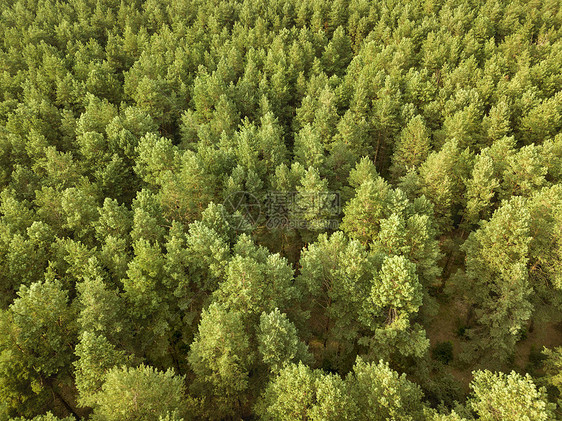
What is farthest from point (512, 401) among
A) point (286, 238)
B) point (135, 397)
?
point (286, 238)

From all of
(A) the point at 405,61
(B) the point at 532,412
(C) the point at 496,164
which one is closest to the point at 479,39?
(A) the point at 405,61

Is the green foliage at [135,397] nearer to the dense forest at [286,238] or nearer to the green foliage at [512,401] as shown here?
the dense forest at [286,238]

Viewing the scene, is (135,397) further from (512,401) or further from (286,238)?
(286,238)

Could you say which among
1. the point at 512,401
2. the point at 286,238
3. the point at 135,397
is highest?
the point at 286,238

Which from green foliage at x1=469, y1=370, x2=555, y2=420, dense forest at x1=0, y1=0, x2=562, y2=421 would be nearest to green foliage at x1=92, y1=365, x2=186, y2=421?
dense forest at x1=0, y1=0, x2=562, y2=421

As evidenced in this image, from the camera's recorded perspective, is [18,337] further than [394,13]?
No

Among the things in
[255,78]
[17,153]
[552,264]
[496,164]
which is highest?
[255,78]

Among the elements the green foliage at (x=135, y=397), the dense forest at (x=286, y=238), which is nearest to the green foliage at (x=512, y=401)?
the dense forest at (x=286, y=238)

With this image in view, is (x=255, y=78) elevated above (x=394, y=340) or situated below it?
above

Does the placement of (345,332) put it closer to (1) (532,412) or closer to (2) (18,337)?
(1) (532,412)
